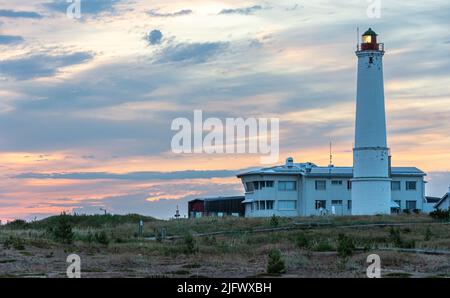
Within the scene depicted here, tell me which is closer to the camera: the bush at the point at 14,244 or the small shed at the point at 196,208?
the bush at the point at 14,244

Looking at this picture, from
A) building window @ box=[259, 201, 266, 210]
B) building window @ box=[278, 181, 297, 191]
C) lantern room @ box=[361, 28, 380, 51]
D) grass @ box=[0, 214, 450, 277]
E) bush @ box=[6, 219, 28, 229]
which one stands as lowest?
grass @ box=[0, 214, 450, 277]

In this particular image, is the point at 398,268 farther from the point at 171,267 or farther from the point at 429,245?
the point at 429,245

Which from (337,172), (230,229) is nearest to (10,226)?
(230,229)

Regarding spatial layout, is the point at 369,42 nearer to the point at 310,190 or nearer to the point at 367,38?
the point at 367,38

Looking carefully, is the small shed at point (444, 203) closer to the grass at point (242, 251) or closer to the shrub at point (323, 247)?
the grass at point (242, 251)

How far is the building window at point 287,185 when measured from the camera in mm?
75375

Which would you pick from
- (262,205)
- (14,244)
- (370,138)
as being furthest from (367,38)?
(14,244)

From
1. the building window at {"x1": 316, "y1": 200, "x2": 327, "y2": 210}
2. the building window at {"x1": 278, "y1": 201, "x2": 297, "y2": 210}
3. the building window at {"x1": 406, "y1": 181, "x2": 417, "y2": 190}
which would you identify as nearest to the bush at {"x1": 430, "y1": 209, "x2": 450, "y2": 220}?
the building window at {"x1": 316, "y1": 200, "x2": 327, "y2": 210}

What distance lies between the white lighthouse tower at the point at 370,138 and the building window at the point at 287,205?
429 inches

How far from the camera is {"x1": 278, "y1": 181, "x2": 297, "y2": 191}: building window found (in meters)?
75.4

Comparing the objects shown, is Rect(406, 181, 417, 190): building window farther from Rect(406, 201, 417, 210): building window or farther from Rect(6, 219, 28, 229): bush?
Rect(6, 219, 28, 229): bush

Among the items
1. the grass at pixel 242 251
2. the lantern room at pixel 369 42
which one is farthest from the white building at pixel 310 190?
the grass at pixel 242 251

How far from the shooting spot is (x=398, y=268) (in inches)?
1040
